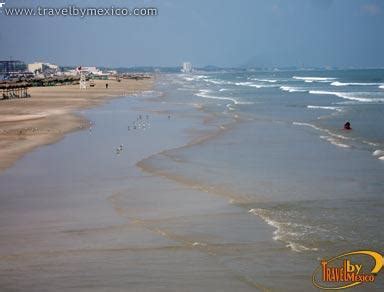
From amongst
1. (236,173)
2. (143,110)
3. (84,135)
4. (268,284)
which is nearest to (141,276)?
(268,284)

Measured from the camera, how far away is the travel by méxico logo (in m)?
8.28

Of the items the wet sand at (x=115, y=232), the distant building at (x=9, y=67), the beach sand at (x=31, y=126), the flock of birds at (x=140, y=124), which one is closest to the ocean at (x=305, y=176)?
the wet sand at (x=115, y=232)

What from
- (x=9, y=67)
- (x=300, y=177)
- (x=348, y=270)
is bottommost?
(x=348, y=270)

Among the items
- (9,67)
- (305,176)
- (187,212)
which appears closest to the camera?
(187,212)

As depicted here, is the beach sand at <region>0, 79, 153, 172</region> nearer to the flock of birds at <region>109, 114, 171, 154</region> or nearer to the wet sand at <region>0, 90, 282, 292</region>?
the flock of birds at <region>109, 114, 171, 154</region>

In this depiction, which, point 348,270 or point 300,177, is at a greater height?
point 300,177

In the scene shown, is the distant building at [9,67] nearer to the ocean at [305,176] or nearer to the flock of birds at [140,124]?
the flock of birds at [140,124]

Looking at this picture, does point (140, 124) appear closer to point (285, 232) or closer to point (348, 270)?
point (285, 232)

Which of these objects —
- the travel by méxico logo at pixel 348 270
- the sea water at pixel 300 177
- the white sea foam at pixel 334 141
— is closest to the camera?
the travel by méxico logo at pixel 348 270

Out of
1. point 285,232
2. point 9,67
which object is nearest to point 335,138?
point 285,232

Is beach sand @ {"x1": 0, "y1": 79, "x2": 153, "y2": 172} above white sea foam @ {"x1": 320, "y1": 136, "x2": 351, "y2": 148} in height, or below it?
above

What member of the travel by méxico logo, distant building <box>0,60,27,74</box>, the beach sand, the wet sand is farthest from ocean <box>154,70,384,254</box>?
distant building <box>0,60,27,74</box>

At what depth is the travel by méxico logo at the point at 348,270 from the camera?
8.28m

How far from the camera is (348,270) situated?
346 inches
